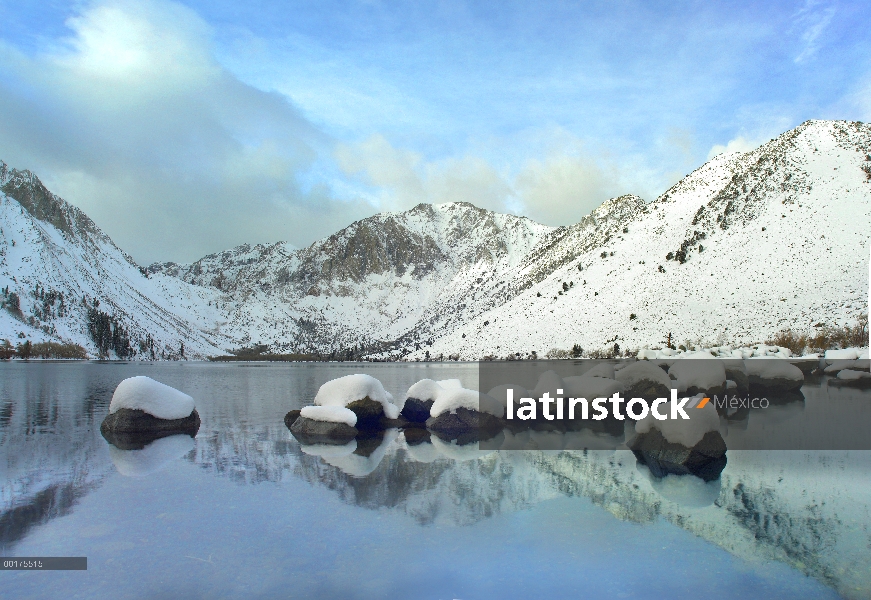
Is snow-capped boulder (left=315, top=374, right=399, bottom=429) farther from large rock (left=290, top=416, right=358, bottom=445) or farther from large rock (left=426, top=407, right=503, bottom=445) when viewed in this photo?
large rock (left=426, top=407, right=503, bottom=445)

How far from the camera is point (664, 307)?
103 meters

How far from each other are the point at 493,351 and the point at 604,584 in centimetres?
12397

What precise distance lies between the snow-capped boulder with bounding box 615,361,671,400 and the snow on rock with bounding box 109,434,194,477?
23.0 m

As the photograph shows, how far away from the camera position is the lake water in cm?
955

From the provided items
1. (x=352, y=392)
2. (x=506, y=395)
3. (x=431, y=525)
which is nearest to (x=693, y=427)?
(x=431, y=525)

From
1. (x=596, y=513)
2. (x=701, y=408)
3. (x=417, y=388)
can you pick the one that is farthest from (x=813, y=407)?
(x=596, y=513)

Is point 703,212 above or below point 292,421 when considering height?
above

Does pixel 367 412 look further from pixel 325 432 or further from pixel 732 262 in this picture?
pixel 732 262

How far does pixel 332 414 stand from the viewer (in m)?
25.0

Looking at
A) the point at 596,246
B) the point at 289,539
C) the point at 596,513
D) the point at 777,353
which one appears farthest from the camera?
the point at 596,246

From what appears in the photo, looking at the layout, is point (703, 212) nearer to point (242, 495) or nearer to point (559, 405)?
point (559, 405)

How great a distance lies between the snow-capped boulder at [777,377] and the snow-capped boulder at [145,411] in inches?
1554

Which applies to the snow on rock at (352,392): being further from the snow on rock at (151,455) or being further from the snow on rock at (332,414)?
the snow on rock at (151,455)

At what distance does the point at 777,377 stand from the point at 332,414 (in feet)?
113
